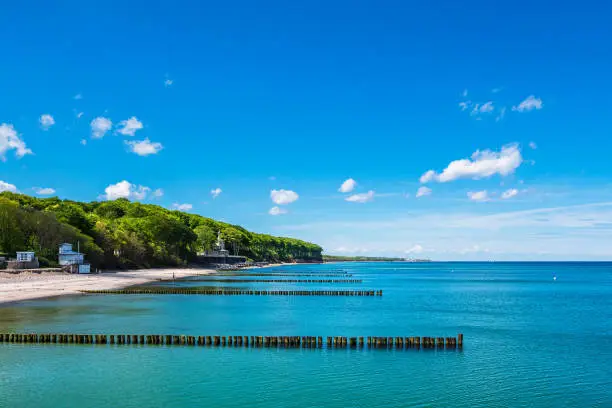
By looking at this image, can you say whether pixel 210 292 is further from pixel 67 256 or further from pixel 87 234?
pixel 87 234

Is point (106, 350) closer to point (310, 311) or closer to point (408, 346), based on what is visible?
point (408, 346)

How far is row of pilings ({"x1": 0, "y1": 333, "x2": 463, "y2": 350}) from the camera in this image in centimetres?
4041

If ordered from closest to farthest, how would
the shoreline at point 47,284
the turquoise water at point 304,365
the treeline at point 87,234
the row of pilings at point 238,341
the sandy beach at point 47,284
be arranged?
1. the turquoise water at point 304,365
2. the row of pilings at point 238,341
3. the shoreline at point 47,284
4. the sandy beach at point 47,284
5. the treeline at point 87,234

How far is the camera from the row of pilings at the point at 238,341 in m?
40.4

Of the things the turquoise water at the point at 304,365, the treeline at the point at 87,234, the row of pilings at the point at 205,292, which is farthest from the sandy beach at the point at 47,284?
the turquoise water at the point at 304,365

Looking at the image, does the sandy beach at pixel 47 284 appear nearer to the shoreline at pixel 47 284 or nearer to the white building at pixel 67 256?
the shoreline at pixel 47 284

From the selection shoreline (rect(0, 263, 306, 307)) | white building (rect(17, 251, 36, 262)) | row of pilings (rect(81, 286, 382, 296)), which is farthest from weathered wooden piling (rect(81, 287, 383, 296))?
white building (rect(17, 251, 36, 262))

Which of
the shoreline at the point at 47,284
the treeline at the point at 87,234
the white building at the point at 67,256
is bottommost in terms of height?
the shoreline at the point at 47,284

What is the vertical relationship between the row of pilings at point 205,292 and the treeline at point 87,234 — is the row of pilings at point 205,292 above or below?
below

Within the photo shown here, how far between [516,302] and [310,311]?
39.4m

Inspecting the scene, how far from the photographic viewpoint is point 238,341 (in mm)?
41156

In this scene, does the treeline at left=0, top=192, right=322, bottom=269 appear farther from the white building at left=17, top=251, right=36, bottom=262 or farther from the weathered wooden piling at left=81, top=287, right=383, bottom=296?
the weathered wooden piling at left=81, top=287, right=383, bottom=296

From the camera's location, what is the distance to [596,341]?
46719 mm

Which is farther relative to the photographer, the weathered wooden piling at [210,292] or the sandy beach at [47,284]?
the weathered wooden piling at [210,292]
